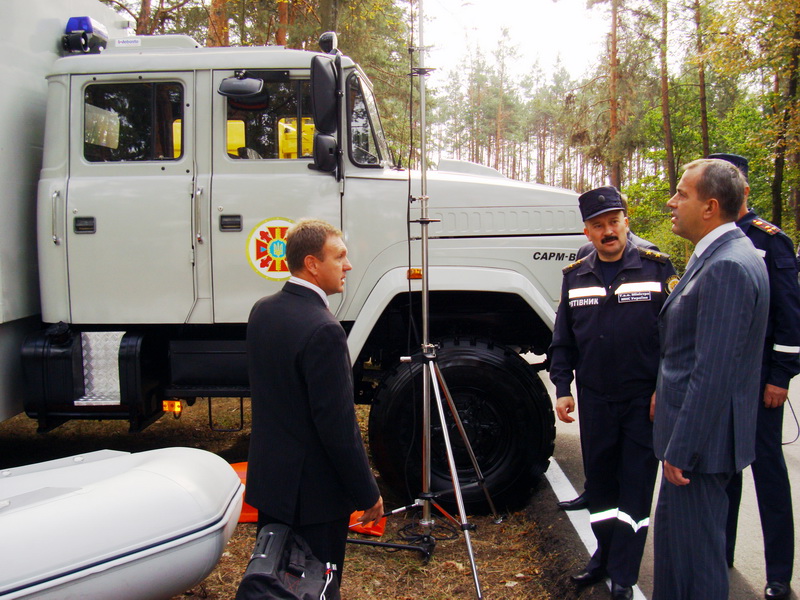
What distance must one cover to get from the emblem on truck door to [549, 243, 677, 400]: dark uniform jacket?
1.76 metres

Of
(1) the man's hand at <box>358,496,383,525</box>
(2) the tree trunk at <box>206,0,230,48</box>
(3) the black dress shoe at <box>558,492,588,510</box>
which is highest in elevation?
(2) the tree trunk at <box>206,0,230,48</box>

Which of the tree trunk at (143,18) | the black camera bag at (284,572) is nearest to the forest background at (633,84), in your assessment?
the tree trunk at (143,18)

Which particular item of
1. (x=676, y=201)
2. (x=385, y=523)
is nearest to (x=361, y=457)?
(x=676, y=201)

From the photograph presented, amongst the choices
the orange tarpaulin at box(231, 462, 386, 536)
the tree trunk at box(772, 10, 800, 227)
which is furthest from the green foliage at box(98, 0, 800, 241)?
the orange tarpaulin at box(231, 462, 386, 536)

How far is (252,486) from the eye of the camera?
2.29 metres

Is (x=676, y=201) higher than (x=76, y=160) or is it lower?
lower

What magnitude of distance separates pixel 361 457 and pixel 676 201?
1534 mm

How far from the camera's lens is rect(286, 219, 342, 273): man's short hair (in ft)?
7.37

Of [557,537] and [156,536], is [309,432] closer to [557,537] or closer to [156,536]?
[156,536]

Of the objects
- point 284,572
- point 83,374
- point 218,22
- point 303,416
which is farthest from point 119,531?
point 218,22

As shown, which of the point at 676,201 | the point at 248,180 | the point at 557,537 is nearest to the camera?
the point at 676,201

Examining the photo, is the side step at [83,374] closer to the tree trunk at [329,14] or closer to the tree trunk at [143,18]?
the tree trunk at [329,14]

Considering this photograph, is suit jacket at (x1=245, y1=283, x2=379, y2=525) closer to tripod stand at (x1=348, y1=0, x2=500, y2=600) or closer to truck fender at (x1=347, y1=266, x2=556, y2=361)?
tripod stand at (x1=348, y1=0, x2=500, y2=600)

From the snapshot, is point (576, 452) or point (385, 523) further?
point (576, 452)
